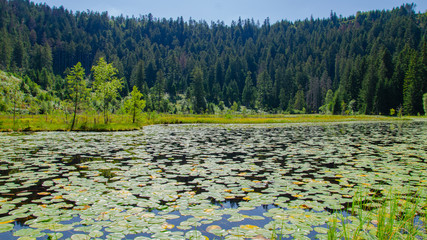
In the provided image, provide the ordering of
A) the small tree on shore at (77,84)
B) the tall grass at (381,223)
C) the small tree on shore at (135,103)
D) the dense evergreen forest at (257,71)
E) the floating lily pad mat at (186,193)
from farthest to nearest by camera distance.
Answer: the dense evergreen forest at (257,71) < the small tree on shore at (135,103) < the small tree on shore at (77,84) < the floating lily pad mat at (186,193) < the tall grass at (381,223)

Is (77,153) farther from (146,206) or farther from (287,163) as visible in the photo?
(287,163)

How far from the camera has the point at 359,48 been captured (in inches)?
6304

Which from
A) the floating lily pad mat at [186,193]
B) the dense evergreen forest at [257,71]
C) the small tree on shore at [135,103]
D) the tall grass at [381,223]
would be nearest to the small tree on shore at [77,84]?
the small tree on shore at [135,103]

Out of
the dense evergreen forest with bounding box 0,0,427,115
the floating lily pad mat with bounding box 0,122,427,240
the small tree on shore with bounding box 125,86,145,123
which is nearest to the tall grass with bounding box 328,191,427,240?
the floating lily pad mat with bounding box 0,122,427,240

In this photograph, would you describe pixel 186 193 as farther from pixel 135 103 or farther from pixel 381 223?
pixel 135 103

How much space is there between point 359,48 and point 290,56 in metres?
42.0

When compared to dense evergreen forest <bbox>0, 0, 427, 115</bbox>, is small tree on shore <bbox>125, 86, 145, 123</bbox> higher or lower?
lower

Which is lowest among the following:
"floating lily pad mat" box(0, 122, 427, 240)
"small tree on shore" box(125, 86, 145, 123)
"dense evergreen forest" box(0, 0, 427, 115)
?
"floating lily pad mat" box(0, 122, 427, 240)

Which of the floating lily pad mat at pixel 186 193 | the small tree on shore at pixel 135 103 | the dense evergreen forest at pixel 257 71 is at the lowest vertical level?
the floating lily pad mat at pixel 186 193

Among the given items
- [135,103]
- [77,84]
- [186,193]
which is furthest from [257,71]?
[186,193]

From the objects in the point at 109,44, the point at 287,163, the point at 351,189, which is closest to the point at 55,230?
the point at 351,189

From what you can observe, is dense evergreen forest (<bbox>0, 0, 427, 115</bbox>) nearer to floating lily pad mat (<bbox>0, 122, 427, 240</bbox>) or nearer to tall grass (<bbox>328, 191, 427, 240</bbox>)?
floating lily pad mat (<bbox>0, 122, 427, 240</bbox>)

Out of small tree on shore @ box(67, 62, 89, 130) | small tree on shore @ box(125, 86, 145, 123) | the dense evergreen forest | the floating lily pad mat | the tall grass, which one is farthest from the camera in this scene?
the dense evergreen forest

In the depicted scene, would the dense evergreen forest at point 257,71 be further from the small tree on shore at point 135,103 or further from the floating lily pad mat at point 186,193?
the floating lily pad mat at point 186,193
